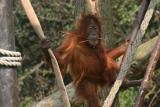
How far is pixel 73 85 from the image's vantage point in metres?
3.76

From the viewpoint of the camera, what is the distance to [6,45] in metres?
1.79

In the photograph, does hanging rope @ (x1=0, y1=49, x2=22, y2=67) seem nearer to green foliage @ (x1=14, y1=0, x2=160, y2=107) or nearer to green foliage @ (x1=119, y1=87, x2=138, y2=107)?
green foliage @ (x1=119, y1=87, x2=138, y2=107)

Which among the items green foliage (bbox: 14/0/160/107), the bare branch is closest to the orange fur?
the bare branch

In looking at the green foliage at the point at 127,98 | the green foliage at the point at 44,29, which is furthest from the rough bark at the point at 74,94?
the green foliage at the point at 44,29

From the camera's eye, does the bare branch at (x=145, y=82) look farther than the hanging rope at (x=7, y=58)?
No

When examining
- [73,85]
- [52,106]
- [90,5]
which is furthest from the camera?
[73,85]

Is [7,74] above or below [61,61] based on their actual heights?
above

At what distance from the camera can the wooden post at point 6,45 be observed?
1777mm

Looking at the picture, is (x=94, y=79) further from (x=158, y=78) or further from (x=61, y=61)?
(x=158, y=78)

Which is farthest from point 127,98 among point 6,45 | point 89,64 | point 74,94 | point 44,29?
point 6,45

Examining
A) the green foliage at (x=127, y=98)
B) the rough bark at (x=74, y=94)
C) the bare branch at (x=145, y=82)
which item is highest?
the bare branch at (x=145, y=82)

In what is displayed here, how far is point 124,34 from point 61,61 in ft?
13.0

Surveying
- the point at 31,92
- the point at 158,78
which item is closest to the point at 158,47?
the point at 158,78

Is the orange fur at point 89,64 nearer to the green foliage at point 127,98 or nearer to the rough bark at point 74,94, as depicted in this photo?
the rough bark at point 74,94
